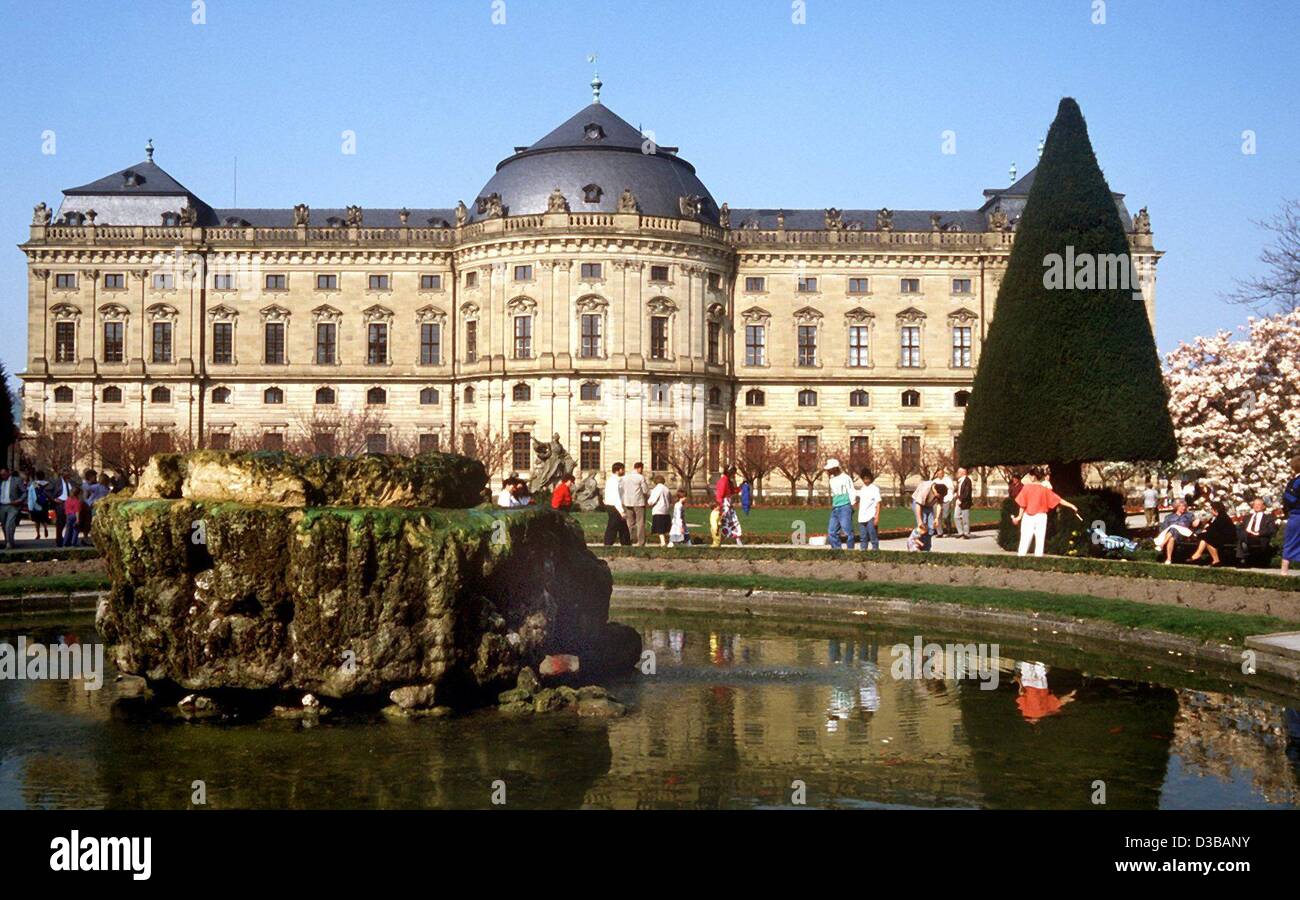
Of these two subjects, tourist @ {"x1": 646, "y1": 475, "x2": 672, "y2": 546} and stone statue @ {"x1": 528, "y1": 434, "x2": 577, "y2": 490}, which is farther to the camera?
stone statue @ {"x1": 528, "y1": 434, "x2": 577, "y2": 490}

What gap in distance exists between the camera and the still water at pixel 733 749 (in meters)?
7.94

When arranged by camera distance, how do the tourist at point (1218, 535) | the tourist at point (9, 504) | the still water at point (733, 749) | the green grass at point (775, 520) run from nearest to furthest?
the still water at point (733, 749)
the tourist at point (1218, 535)
the tourist at point (9, 504)
the green grass at point (775, 520)

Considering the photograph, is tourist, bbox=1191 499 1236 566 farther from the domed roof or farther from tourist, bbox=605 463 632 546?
the domed roof

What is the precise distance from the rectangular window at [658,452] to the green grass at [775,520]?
1276cm

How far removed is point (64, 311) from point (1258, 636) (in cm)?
6338

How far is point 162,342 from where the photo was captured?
64.1 meters

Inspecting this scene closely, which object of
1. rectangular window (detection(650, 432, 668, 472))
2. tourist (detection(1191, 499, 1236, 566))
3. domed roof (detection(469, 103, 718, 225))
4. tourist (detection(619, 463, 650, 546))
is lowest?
tourist (detection(1191, 499, 1236, 566))

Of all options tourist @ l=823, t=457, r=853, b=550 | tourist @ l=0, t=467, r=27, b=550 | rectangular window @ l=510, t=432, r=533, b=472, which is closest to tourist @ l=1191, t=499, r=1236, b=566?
tourist @ l=823, t=457, r=853, b=550

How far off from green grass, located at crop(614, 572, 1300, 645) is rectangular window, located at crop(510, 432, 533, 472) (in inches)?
1543

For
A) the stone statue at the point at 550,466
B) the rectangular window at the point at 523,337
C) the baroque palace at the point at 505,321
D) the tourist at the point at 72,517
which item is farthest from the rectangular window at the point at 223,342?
the tourist at the point at 72,517

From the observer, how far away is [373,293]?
64.3m

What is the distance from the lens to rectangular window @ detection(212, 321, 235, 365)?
6425 centimetres

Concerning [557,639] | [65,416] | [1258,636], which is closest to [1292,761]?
[1258,636]

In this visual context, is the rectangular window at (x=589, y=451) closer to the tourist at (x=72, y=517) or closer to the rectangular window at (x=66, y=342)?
the rectangular window at (x=66, y=342)
